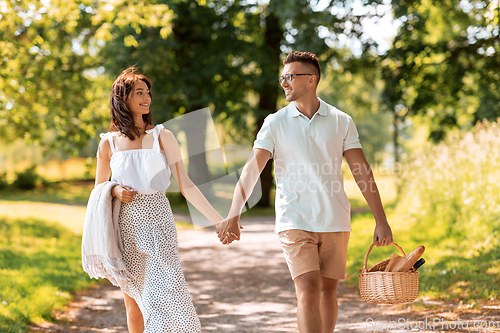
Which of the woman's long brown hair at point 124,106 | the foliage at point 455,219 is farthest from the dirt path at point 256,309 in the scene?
the woman's long brown hair at point 124,106

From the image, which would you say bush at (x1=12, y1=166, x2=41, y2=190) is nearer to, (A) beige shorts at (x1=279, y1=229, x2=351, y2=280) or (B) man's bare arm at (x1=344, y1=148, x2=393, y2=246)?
(A) beige shorts at (x1=279, y1=229, x2=351, y2=280)

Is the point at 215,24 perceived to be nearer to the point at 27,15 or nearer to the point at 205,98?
the point at 205,98

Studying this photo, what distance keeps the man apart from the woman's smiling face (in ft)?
2.84

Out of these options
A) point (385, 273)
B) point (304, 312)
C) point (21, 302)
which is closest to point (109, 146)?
point (304, 312)

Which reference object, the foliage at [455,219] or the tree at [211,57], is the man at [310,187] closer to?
the foliage at [455,219]

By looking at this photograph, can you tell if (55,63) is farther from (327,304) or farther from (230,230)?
(327,304)

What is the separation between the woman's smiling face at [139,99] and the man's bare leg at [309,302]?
5.41ft


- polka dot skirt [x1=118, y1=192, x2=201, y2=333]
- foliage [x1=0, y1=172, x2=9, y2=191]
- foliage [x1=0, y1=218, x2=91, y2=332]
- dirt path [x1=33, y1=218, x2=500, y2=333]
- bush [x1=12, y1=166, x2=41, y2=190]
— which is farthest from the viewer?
bush [x1=12, y1=166, x2=41, y2=190]

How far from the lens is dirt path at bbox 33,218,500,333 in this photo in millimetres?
5125

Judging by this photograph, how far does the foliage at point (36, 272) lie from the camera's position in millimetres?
5672

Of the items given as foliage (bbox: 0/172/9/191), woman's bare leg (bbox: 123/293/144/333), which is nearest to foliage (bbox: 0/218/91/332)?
woman's bare leg (bbox: 123/293/144/333)

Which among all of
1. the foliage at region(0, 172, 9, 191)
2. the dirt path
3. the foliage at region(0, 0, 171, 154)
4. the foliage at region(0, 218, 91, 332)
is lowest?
the dirt path

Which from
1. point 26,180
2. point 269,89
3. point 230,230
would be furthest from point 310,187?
point 26,180

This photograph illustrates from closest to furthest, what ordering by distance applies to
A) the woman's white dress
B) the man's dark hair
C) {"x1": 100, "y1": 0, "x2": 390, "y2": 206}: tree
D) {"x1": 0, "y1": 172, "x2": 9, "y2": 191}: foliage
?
1. the woman's white dress
2. the man's dark hair
3. {"x1": 100, "y1": 0, "x2": 390, "y2": 206}: tree
4. {"x1": 0, "y1": 172, "x2": 9, "y2": 191}: foliage
